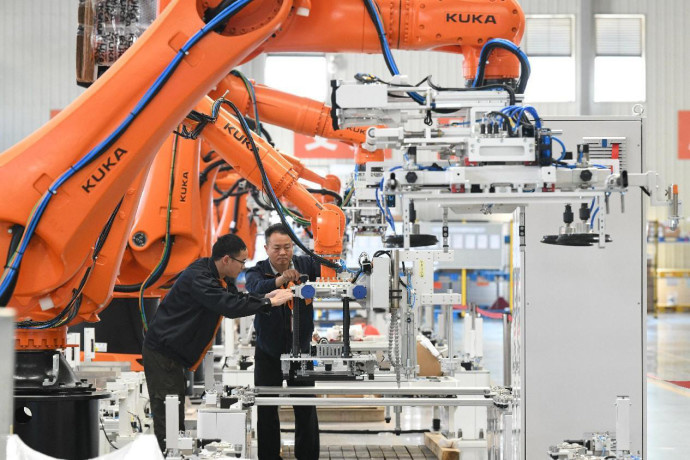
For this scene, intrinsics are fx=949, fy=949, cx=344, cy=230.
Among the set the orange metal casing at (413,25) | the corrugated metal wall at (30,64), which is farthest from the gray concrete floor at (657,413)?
the corrugated metal wall at (30,64)

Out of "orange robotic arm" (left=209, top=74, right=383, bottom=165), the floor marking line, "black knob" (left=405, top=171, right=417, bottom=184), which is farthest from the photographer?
the floor marking line

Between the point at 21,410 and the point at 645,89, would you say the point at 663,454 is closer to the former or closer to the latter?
the point at 21,410

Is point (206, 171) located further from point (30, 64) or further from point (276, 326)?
point (30, 64)

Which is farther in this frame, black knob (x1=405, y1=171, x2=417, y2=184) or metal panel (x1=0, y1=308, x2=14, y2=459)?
black knob (x1=405, y1=171, x2=417, y2=184)

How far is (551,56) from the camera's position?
18.5 m

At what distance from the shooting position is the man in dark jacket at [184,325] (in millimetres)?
5426

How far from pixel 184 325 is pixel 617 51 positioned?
15.0 meters

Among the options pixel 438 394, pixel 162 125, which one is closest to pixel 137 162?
pixel 162 125

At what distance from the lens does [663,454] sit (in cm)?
700

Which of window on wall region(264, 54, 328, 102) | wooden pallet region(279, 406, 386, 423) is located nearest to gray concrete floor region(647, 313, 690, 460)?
wooden pallet region(279, 406, 386, 423)

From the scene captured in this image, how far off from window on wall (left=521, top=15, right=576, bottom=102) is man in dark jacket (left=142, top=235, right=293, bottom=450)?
1388 cm

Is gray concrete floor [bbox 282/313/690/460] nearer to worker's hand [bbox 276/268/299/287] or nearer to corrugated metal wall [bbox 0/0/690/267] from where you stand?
worker's hand [bbox 276/268/299/287]

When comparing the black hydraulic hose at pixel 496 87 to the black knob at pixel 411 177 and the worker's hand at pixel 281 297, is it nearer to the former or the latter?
the black knob at pixel 411 177

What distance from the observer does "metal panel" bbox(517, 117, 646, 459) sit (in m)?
5.14
